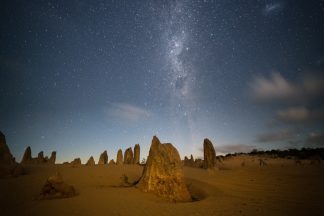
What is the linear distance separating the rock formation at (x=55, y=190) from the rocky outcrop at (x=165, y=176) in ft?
17.4

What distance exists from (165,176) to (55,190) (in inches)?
308

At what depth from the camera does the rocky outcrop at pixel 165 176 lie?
15297 millimetres

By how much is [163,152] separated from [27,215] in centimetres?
967

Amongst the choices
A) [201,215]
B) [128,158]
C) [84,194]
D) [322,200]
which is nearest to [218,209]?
[201,215]

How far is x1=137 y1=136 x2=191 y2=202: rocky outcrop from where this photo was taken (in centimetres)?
1530

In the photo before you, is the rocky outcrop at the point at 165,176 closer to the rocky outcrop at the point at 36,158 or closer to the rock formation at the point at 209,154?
the rock formation at the point at 209,154

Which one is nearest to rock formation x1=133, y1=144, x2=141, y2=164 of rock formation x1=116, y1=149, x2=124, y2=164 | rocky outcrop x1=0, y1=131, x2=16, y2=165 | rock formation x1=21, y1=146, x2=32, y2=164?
rock formation x1=116, y1=149, x2=124, y2=164

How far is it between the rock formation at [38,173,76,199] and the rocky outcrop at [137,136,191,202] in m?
5.32

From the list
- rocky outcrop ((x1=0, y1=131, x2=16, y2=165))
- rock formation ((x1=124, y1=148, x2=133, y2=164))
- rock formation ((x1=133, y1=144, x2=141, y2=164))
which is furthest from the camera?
rock formation ((x1=133, y1=144, x2=141, y2=164))

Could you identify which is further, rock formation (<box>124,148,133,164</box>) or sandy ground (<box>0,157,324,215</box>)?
rock formation (<box>124,148,133,164</box>)

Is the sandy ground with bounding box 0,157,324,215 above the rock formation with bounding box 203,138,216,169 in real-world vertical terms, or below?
below

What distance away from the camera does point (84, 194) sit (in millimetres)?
14648

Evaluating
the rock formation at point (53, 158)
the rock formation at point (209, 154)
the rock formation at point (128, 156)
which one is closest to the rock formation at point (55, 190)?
the rock formation at point (209, 154)

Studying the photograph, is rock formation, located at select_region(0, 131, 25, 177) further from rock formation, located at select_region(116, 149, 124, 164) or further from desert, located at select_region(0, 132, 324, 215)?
rock formation, located at select_region(116, 149, 124, 164)
